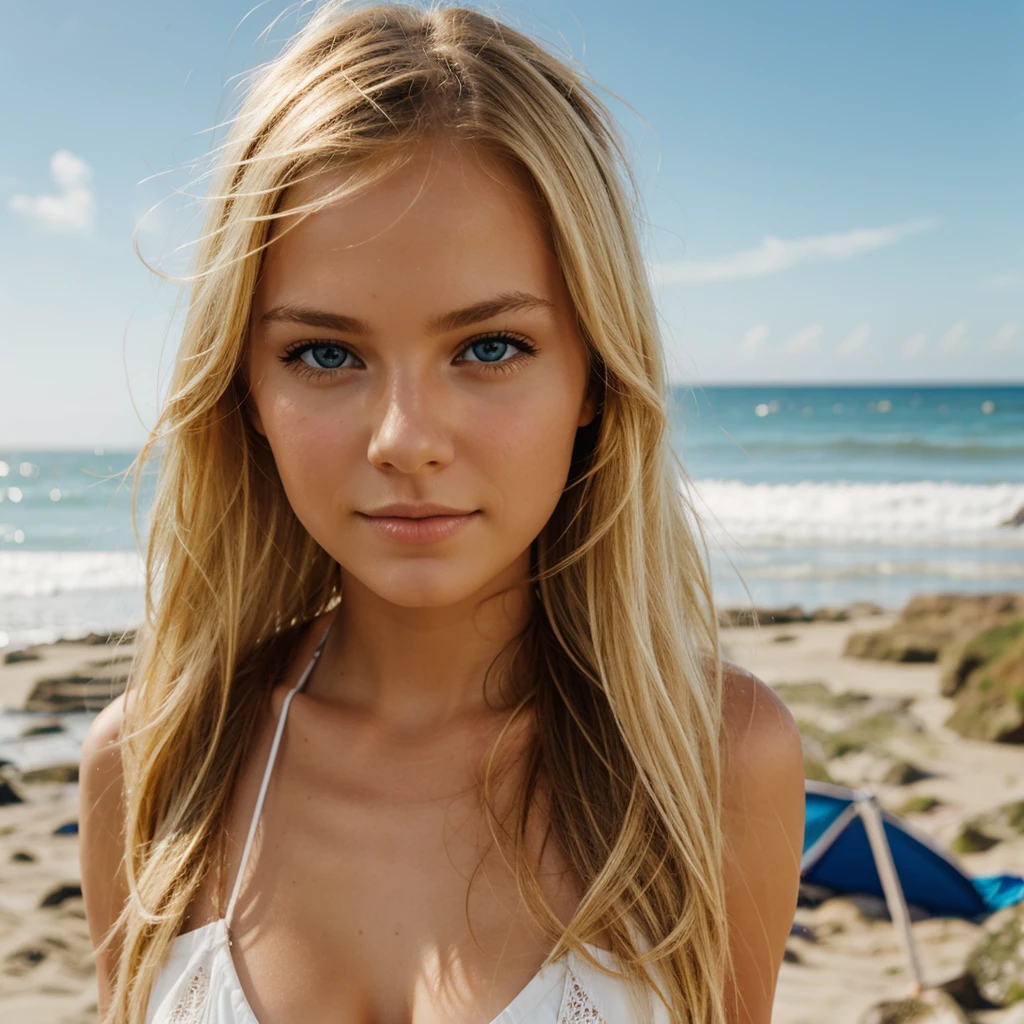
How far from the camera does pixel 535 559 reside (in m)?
1.96

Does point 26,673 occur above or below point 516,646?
below

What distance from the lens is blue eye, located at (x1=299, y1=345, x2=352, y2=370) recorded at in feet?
5.11

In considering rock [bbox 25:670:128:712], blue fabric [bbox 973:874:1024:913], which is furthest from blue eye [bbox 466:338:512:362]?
rock [bbox 25:670:128:712]

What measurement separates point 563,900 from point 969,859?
15.9 feet

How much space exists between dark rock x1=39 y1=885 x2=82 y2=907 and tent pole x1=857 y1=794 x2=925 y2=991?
155 inches

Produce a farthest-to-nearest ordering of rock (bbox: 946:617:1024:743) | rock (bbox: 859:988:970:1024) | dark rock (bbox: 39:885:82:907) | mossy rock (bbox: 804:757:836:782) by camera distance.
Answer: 1. rock (bbox: 946:617:1024:743)
2. mossy rock (bbox: 804:757:836:782)
3. dark rock (bbox: 39:885:82:907)
4. rock (bbox: 859:988:970:1024)

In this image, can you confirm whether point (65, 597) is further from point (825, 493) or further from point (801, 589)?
point (825, 493)

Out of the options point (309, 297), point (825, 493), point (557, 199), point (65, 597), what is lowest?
point (65, 597)

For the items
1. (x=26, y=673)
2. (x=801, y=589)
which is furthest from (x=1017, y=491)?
(x=26, y=673)

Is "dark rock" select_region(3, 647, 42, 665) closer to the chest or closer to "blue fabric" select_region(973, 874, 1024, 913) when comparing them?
"blue fabric" select_region(973, 874, 1024, 913)

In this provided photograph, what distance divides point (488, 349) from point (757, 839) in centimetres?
95

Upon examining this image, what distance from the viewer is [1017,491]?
20000 mm

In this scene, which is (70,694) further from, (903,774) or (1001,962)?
(1001,962)

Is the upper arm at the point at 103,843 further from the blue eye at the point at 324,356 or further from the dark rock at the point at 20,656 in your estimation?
the dark rock at the point at 20,656
